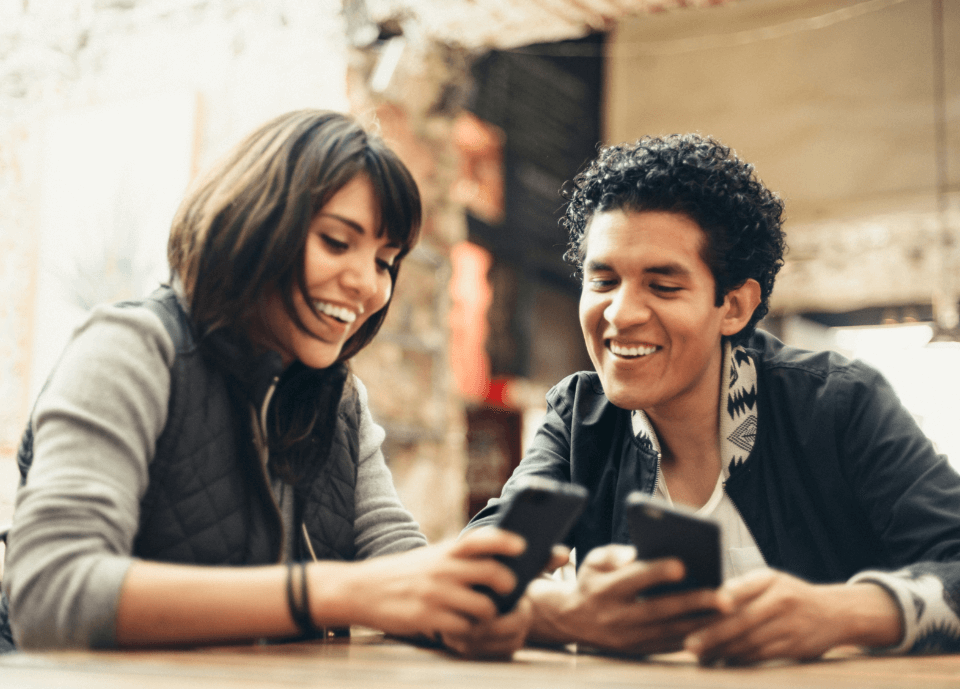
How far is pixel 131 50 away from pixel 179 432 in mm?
3275

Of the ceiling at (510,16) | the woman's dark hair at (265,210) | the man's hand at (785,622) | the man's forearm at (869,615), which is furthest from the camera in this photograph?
the ceiling at (510,16)

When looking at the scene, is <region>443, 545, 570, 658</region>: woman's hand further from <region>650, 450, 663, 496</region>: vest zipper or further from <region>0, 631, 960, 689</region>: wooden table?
<region>650, 450, 663, 496</region>: vest zipper

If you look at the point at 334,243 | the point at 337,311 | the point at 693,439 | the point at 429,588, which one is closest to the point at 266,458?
the point at 337,311

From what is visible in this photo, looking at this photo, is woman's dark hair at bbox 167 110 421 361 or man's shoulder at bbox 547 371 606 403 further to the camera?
man's shoulder at bbox 547 371 606 403

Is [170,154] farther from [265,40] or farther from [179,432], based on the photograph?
[179,432]

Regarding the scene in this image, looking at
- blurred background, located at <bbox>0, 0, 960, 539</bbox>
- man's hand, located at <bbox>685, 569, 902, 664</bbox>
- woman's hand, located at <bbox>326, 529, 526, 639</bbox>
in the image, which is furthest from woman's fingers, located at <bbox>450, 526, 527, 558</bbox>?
blurred background, located at <bbox>0, 0, 960, 539</bbox>

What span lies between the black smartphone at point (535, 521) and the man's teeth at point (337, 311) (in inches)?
→ 23.8

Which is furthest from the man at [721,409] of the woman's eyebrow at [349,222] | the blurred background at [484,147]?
the woman's eyebrow at [349,222]

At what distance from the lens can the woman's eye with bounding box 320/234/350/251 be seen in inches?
58.2

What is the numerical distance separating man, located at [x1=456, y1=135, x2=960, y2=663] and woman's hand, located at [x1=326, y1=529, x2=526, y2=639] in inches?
13.0

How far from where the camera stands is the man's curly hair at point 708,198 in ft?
6.01

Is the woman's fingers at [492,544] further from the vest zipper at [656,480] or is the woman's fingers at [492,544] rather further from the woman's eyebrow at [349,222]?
the vest zipper at [656,480]

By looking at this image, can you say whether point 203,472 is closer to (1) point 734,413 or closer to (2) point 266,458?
(2) point 266,458

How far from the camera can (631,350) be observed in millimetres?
1787
